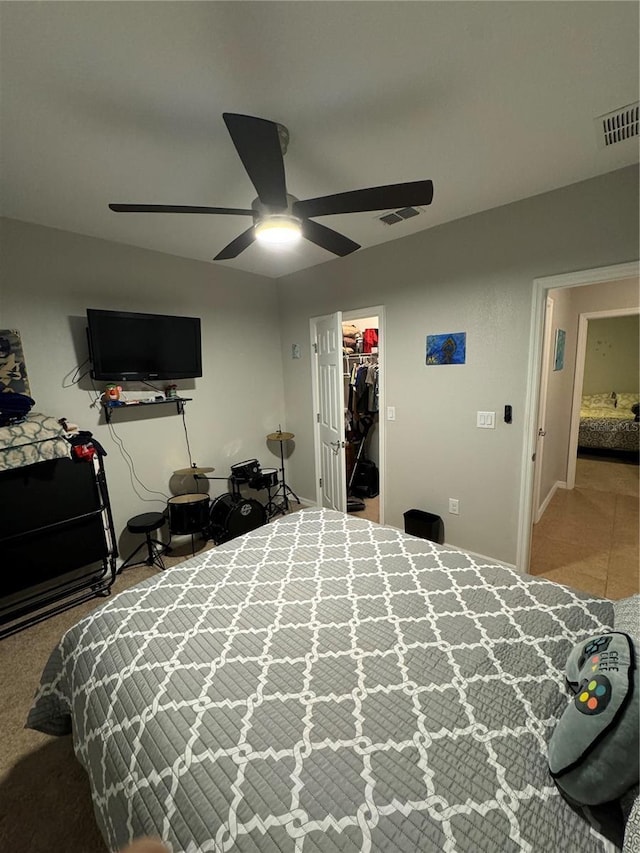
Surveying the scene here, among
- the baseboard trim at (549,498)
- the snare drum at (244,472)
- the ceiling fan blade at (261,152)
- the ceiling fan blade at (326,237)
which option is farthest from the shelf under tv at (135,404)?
the baseboard trim at (549,498)

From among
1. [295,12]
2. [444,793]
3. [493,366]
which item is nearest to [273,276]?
[493,366]

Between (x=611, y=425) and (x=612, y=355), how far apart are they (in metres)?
1.75

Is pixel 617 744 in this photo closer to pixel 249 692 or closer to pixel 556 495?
pixel 249 692

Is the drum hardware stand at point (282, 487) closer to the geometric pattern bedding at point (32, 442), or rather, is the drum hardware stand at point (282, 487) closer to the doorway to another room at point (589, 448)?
the geometric pattern bedding at point (32, 442)

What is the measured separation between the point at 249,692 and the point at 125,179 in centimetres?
250

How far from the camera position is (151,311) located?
3018mm

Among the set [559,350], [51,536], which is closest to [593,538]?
[559,350]

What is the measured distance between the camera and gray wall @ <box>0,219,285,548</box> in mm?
2420

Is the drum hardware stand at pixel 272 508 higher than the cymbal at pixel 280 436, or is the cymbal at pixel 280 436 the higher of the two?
the cymbal at pixel 280 436

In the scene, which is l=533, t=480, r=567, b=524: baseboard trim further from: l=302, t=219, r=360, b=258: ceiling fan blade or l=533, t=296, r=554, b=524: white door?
l=302, t=219, r=360, b=258: ceiling fan blade

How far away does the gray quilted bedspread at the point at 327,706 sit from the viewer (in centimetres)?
76

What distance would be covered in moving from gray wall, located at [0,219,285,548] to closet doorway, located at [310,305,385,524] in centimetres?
68

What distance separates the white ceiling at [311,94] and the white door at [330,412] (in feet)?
4.71

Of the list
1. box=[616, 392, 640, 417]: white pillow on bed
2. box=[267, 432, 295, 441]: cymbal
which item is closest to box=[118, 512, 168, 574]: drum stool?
box=[267, 432, 295, 441]: cymbal
